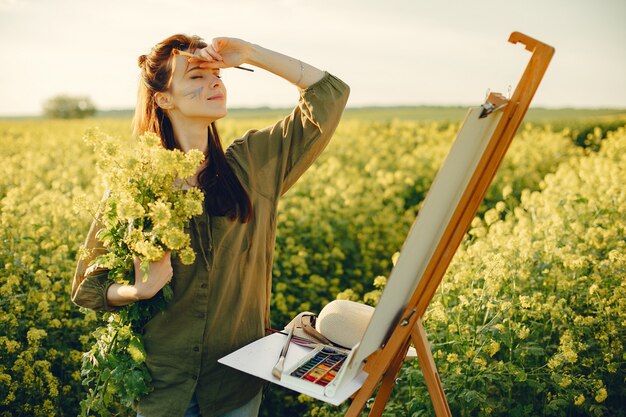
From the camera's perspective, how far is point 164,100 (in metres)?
2.32

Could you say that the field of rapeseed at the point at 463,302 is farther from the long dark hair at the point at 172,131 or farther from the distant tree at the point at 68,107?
the distant tree at the point at 68,107

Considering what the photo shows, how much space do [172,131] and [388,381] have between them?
1.25 meters

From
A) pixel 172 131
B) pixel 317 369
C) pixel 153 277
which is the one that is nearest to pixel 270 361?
pixel 317 369

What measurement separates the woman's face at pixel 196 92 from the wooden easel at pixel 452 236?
1.02 metres

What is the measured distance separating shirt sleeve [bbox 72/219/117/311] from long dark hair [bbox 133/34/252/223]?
0.42 metres

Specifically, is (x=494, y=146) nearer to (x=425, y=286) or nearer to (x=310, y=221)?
(x=425, y=286)

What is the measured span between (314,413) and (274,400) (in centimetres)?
87

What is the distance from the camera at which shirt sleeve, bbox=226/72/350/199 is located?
2322 millimetres

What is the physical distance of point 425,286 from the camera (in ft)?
5.74

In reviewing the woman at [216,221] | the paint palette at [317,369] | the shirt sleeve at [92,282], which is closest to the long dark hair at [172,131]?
the woman at [216,221]

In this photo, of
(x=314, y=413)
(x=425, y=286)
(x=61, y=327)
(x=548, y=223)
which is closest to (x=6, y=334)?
(x=61, y=327)

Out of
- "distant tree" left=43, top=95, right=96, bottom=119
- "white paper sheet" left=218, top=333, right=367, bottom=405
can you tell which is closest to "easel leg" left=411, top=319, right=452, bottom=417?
"white paper sheet" left=218, top=333, right=367, bottom=405

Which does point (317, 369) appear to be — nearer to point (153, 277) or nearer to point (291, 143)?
point (153, 277)

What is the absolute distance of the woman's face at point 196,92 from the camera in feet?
7.35
